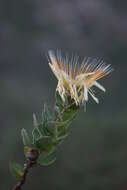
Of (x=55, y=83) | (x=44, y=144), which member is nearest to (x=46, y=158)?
(x=44, y=144)

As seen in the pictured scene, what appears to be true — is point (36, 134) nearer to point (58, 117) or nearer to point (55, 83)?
point (58, 117)

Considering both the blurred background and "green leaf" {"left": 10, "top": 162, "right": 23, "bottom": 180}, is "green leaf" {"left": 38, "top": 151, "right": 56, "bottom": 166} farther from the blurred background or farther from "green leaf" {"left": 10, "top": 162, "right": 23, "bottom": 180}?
the blurred background

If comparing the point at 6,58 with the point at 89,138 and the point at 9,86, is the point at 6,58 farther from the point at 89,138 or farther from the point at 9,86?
the point at 89,138

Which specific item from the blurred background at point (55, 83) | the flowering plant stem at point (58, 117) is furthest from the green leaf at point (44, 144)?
the blurred background at point (55, 83)

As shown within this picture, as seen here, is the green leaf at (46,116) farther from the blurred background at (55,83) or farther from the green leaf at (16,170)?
the blurred background at (55,83)

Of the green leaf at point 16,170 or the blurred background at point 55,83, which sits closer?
the green leaf at point 16,170
